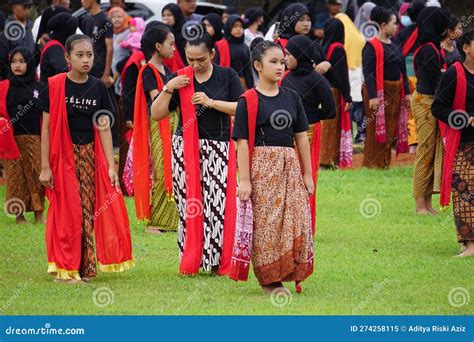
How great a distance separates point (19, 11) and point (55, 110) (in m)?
7.16

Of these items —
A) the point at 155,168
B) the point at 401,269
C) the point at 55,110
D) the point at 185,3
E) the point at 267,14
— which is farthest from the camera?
the point at 267,14

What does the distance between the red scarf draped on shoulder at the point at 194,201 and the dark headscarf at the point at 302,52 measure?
132 centimetres

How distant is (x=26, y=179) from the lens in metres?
13.1

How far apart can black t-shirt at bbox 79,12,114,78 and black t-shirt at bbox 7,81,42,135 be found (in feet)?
7.28

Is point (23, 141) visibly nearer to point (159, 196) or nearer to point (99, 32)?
point (159, 196)

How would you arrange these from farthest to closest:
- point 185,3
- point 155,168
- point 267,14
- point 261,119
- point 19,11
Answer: point 267,14, point 185,3, point 19,11, point 155,168, point 261,119

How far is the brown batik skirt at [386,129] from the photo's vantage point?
1636 centimetres

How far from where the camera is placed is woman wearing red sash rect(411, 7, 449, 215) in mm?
12773

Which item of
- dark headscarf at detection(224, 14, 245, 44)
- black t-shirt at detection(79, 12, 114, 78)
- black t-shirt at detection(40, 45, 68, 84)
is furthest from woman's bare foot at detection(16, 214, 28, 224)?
dark headscarf at detection(224, 14, 245, 44)

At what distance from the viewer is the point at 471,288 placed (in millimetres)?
9508

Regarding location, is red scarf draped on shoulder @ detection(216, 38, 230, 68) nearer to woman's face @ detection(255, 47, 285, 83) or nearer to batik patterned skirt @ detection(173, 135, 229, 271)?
batik patterned skirt @ detection(173, 135, 229, 271)

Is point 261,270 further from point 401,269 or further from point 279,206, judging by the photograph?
point 401,269

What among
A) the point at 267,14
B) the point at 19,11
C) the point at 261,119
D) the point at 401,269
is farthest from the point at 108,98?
the point at 267,14

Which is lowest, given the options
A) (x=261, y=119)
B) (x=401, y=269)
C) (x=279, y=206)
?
(x=401, y=269)
